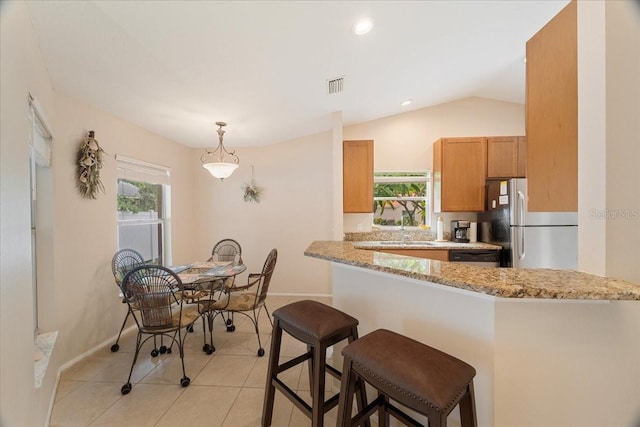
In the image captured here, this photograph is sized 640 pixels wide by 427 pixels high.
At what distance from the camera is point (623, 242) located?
3.28 feet

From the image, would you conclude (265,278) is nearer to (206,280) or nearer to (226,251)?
(206,280)

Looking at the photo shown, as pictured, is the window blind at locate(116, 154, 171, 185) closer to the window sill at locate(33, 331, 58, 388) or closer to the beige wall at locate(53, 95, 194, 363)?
the beige wall at locate(53, 95, 194, 363)

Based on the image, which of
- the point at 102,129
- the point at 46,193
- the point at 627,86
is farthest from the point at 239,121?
the point at 627,86

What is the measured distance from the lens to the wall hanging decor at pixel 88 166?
2.38m

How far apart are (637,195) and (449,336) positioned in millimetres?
935

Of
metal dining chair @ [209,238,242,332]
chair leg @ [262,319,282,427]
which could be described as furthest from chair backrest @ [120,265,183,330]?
metal dining chair @ [209,238,242,332]

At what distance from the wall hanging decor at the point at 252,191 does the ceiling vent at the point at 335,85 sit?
80.8 inches

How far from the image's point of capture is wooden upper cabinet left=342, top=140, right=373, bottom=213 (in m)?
3.60

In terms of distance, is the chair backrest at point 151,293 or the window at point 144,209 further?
the window at point 144,209

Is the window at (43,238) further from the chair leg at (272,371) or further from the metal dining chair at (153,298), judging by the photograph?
the chair leg at (272,371)

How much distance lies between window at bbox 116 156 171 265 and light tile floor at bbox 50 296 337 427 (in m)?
1.23

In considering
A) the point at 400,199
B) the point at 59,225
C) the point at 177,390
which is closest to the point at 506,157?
the point at 400,199

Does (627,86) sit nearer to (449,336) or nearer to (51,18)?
(449,336)

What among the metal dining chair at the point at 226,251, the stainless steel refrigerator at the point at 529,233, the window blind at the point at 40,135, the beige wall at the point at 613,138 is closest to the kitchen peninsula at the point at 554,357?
Result: the beige wall at the point at 613,138
